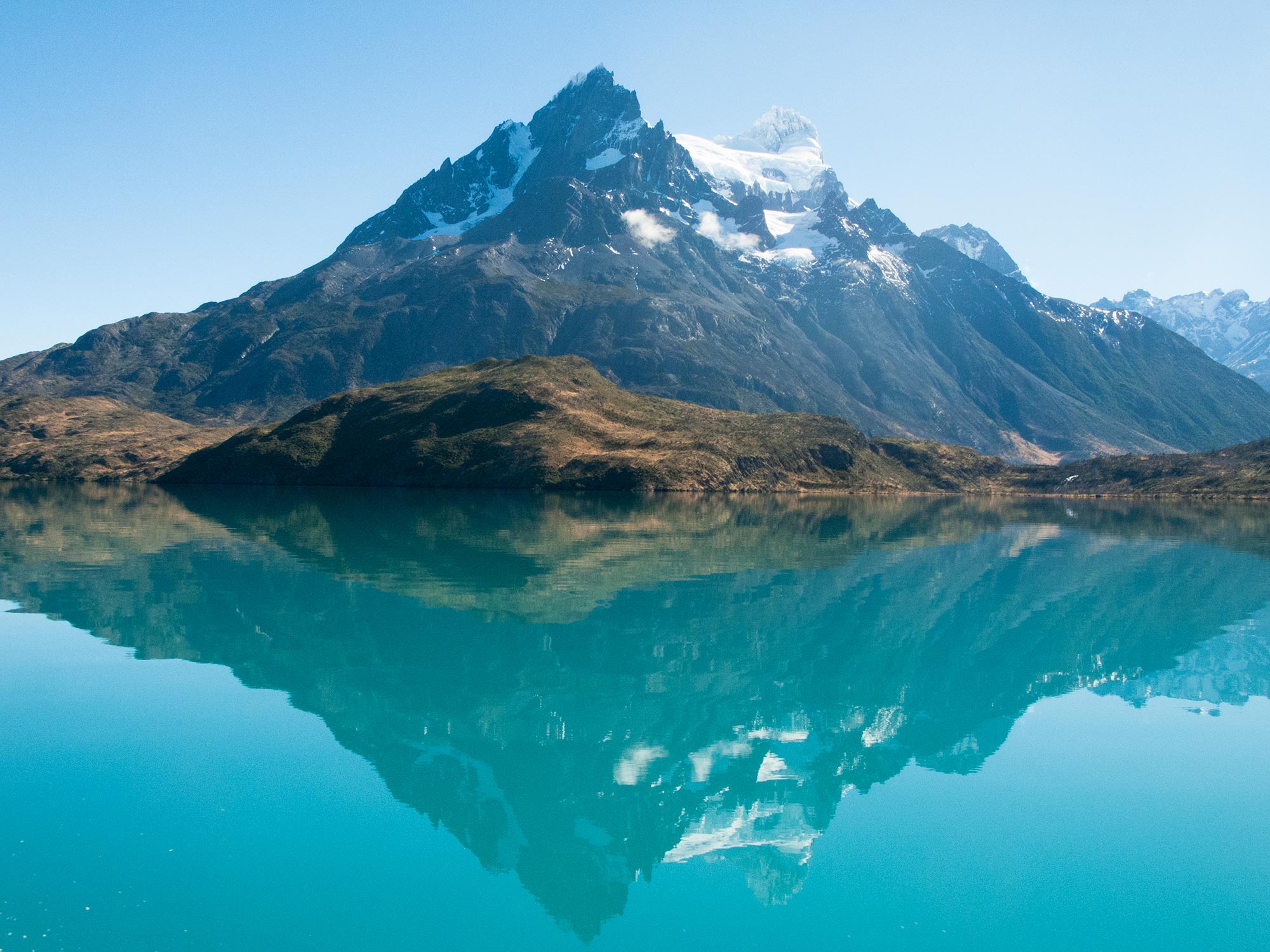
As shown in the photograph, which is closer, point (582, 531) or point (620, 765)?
point (620, 765)

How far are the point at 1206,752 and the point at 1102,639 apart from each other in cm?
1903

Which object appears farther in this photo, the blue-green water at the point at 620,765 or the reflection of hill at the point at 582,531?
the reflection of hill at the point at 582,531

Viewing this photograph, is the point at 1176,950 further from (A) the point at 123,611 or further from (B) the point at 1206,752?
(A) the point at 123,611

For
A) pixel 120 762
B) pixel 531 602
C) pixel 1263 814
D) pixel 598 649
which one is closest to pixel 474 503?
pixel 531 602

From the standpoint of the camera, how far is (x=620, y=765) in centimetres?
2614

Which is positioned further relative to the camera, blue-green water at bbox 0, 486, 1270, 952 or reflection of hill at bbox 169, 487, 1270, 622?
reflection of hill at bbox 169, 487, 1270, 622

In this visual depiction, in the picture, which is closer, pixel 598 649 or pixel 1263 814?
pixel 1263 814

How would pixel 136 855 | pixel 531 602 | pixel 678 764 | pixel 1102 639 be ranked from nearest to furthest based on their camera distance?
pixel 136 855, pixel 678 764, pixel 1102 639, pixel 531 602

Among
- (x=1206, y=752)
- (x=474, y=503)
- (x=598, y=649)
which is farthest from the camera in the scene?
(x=474, y=503)

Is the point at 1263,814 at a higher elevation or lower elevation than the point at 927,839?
lower

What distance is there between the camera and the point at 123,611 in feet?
157

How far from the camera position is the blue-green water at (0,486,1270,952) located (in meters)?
18.2

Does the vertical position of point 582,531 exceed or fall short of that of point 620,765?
it falls short

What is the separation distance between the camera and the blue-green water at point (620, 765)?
18172 millimetres
